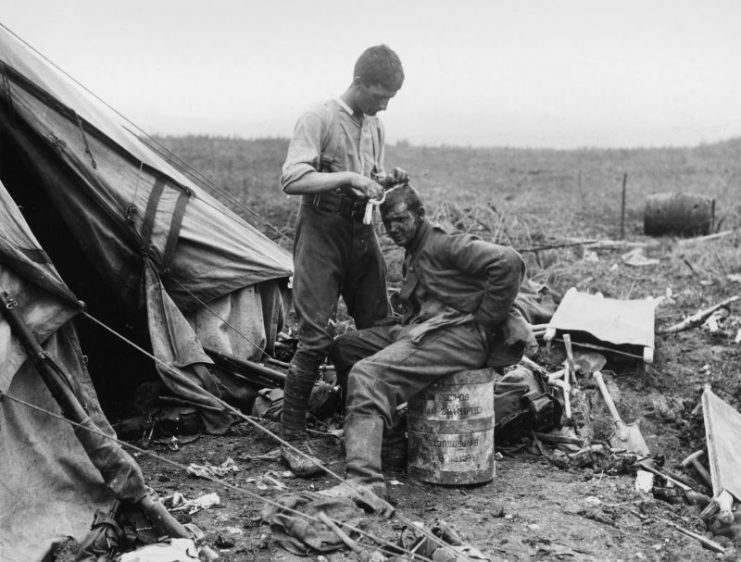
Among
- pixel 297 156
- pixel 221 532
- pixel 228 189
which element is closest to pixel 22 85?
pixel 297 156

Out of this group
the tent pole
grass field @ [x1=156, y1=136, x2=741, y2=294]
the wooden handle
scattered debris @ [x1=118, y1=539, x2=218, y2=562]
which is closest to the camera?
scattered debris @ [x1=118, y1=539, x2=218, y2=562]

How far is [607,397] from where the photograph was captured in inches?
246

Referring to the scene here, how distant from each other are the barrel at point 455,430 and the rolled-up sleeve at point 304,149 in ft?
4.44

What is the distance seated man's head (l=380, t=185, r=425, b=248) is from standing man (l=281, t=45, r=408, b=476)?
0.27 ft

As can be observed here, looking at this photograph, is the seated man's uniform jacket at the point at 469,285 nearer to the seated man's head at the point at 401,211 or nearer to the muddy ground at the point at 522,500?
the seated man's head at the point at 401,211

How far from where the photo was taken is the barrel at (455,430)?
450cm

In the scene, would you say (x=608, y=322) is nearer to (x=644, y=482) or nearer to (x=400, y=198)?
(x=644, y=482)

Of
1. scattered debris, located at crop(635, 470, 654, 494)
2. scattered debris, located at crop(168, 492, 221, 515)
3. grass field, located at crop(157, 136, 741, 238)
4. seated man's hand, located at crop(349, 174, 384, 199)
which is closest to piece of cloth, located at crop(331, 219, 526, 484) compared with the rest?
seated man's hand, located at crop(349, 174, 384, 199)

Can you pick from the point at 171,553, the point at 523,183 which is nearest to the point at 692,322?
the point at 171,553

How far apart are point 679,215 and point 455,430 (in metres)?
9.84

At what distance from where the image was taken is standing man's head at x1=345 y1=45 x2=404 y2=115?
4.54 metres

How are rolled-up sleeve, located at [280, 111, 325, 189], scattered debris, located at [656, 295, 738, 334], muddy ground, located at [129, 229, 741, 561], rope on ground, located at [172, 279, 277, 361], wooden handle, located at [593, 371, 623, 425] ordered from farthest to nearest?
scattered debris, located at [656, 295, 738, 334] < wooden handle, located at [593, 371, 623, 425] < rope on ground, located at [172, 279, 277, 361] < rolled-up sleeve, located at [280, 111, 325, 189] < muddy ground, located at [129, 229, 741, 561]

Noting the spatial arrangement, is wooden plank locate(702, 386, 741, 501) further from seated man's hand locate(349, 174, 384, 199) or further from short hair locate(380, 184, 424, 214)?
seated man's hand locate(349, 174, 384, 199)

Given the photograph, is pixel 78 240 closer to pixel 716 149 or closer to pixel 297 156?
pixel 297 156
